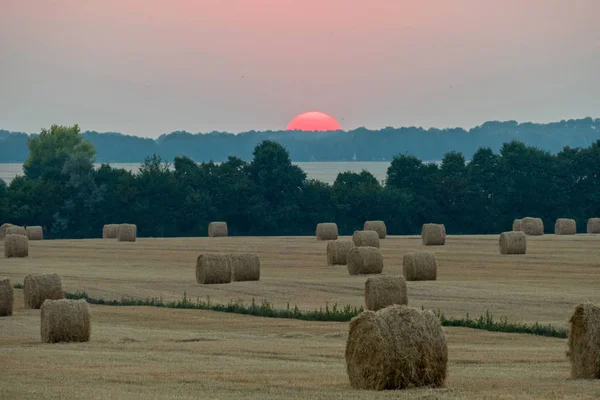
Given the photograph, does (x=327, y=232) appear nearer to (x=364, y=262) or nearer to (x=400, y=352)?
(x=364, y=262)

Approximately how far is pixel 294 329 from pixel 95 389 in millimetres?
13094

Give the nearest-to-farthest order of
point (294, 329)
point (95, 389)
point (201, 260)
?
point (95, 389) < point (294, 329) < point (201, 260)

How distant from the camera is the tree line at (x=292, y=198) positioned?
10531 cm

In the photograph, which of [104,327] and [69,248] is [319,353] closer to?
[104,327]

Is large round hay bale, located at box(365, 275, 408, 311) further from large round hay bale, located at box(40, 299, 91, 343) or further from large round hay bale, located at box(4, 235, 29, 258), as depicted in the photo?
large round hay bale, located at box(4, 235, 29, 258)

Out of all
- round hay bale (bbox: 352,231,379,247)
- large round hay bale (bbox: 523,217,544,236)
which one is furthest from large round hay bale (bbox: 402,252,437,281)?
large round hay bale (bbox: 523,217,544,236)

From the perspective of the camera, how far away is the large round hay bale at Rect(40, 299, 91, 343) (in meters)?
26.2

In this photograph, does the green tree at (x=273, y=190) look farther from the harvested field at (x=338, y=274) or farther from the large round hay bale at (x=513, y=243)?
the large round hay bale at (x=513, y=243)

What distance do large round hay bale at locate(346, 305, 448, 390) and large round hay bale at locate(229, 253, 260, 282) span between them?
29.7 metres

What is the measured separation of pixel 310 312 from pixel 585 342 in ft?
56.2

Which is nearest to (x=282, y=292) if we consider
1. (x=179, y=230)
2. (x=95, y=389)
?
(x=95, y=389)

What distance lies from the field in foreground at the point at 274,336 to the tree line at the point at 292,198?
3895cm

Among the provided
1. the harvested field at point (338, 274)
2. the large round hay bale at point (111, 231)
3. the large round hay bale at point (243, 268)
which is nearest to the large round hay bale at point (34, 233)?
the large round hay bale at point (111, 231)

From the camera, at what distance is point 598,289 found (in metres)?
42.3
